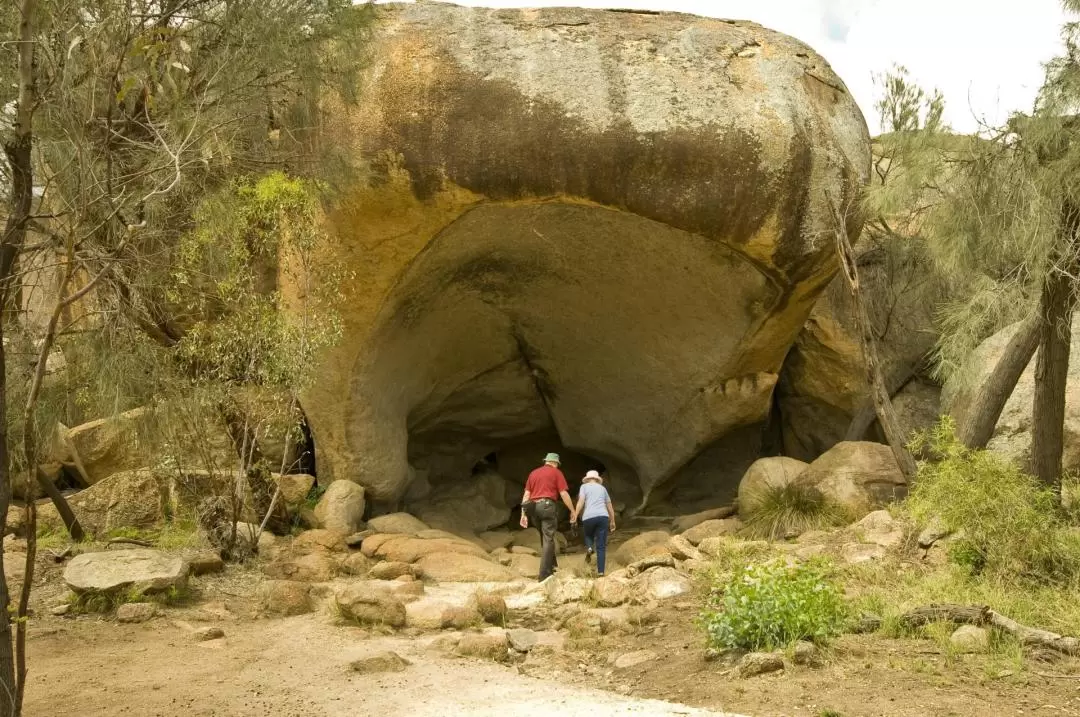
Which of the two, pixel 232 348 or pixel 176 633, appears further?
pixel 232 348

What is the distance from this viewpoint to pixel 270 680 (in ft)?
18.7

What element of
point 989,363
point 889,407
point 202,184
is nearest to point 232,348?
point 202,184

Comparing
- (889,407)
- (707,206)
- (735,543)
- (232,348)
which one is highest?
(707,206)

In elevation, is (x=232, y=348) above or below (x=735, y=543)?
above

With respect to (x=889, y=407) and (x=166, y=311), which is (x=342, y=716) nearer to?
(x=166, y=311)

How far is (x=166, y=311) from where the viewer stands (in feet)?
29.5

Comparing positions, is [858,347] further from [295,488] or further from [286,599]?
[286,599]

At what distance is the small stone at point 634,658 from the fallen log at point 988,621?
1444 millimetres

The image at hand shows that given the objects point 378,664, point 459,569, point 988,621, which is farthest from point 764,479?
point 378,664

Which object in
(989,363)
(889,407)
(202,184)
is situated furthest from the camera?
(989,363)

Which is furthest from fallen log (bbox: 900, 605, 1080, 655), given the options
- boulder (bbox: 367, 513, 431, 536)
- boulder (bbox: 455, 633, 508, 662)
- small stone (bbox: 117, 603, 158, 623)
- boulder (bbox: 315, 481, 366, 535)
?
boulder (bbox: 315, 481, 366, 535)

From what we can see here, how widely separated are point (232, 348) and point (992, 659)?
6718 mm

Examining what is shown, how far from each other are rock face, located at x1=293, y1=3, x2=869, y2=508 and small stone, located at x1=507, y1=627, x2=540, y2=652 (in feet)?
16.6

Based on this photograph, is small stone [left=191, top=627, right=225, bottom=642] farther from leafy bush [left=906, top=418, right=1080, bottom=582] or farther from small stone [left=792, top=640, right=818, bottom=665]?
leafy bush [left=906, top=418, right=1080, bottom=582]
